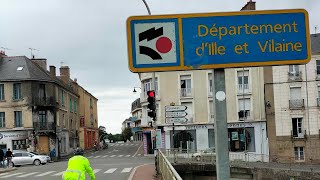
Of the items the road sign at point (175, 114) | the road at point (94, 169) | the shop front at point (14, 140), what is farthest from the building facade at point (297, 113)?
the road sign at point (175, 114)

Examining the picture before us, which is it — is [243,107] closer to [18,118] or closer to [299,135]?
[299,135]

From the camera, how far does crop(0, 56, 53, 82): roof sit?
176ft

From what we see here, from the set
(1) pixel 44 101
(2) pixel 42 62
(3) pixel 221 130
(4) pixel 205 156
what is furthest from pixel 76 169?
(2) pixel 42 62

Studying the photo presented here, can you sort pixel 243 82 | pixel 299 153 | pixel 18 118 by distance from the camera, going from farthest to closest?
pixel 18 118 → pixel 243 82 → pixel 299 153

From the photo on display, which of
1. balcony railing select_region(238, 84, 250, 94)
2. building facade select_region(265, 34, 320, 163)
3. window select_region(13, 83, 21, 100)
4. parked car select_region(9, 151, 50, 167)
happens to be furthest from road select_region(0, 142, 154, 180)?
balcony railing select_region(238, 84, 250, 94)

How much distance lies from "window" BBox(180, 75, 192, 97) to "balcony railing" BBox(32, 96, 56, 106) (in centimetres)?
1484

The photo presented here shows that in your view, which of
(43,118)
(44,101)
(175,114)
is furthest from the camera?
(43,118)

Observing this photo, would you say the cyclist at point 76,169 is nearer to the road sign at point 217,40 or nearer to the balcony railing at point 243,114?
the road sign at point 217,40

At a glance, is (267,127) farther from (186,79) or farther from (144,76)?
(144,76)

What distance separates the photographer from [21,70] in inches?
2172

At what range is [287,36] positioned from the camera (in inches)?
192

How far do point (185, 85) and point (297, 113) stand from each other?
504 inches

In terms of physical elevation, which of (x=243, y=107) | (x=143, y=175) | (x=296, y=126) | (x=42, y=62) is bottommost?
(x=143, y=175)

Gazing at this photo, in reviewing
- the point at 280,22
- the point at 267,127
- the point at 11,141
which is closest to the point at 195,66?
the point at 280,22
